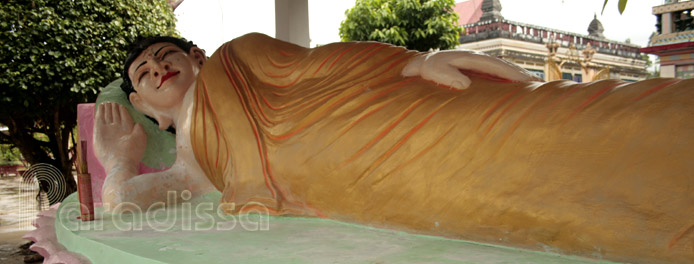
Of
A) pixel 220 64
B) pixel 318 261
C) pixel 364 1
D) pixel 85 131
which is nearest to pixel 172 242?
pixel 318 261

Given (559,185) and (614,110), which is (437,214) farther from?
(614,110)

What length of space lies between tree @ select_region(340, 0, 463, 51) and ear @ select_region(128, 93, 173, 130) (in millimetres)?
4691

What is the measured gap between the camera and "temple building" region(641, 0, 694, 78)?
823 centimetres

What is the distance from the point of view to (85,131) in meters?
2.79

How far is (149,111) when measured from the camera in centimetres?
249

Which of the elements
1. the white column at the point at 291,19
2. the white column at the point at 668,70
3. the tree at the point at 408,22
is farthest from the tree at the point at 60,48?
the white column at the point at 668,70

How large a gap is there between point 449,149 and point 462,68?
0.32m

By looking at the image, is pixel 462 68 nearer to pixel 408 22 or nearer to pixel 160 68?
pixel 160 68

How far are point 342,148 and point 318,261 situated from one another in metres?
0.53

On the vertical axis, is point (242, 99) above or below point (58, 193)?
above

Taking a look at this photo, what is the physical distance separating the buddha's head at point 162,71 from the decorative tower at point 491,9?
11.3 metres

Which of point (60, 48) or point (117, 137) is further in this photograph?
point (60, 48)

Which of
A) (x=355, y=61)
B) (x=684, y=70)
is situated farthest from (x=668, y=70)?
(x=355, y=61)

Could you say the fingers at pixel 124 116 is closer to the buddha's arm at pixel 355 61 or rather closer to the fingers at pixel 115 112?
the fingers at pixel 115 112
